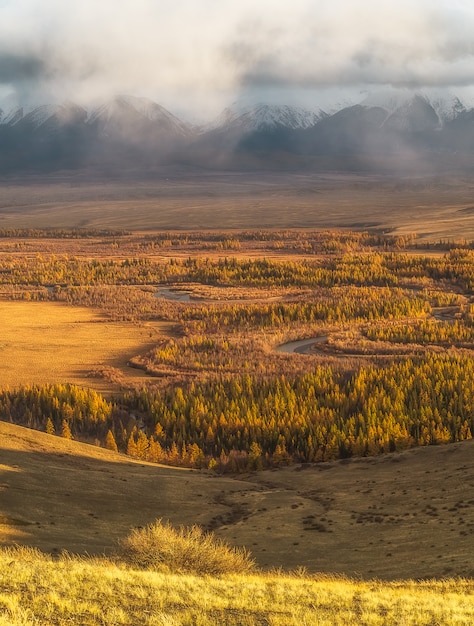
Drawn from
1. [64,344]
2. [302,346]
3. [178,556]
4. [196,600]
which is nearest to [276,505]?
[178,556]

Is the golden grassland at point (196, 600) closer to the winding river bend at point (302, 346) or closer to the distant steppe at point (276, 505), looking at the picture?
the distant steppe at point (276, 505)

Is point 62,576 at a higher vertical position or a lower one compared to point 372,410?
higher

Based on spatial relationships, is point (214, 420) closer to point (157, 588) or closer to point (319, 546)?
point (319, 546)

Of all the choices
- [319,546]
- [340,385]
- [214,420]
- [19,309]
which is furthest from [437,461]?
[19,309]

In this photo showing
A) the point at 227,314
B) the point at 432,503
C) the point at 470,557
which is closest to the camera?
the point at 470,557

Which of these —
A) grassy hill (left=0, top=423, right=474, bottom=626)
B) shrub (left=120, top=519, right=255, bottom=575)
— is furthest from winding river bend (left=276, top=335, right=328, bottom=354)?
shrub (left=120, top=519, right=255, bottom=575)

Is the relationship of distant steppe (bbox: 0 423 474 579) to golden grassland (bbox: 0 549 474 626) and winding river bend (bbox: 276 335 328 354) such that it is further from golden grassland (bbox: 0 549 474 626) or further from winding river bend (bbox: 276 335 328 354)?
winding river bend (bbox: 276 335 328 354)

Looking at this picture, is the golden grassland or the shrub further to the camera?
the shrub
